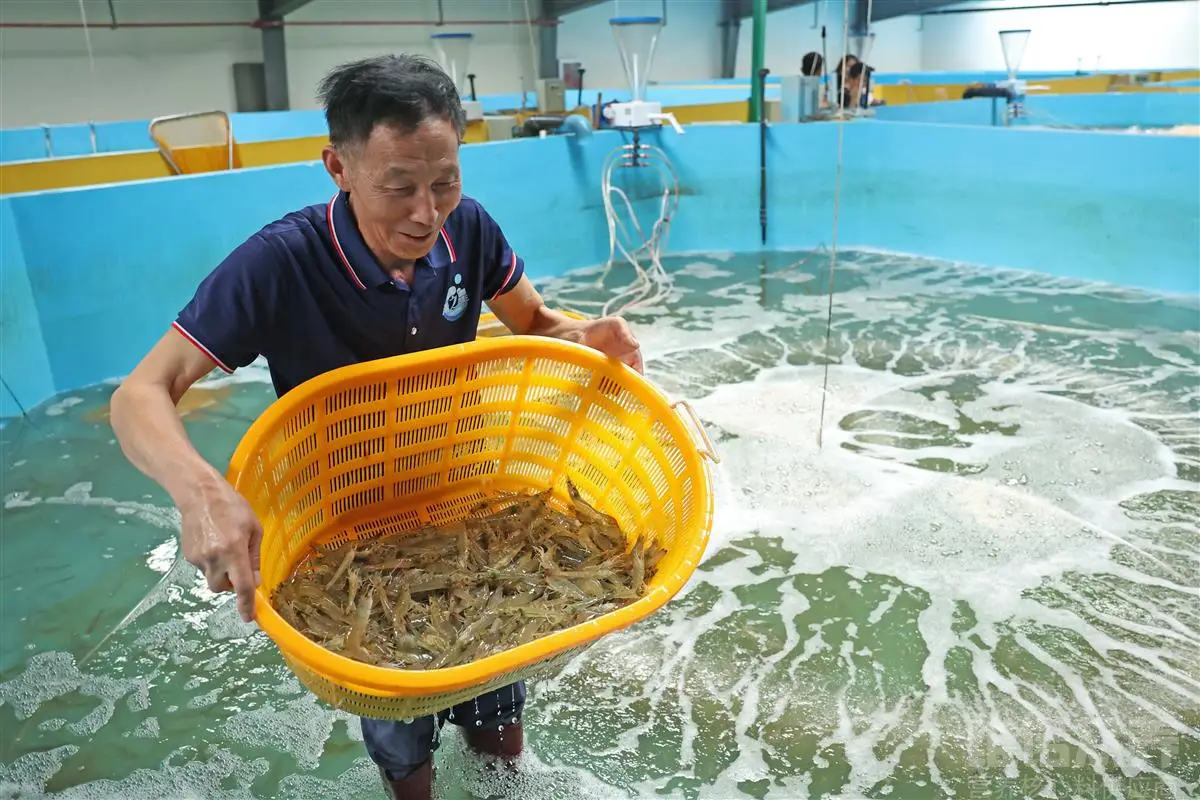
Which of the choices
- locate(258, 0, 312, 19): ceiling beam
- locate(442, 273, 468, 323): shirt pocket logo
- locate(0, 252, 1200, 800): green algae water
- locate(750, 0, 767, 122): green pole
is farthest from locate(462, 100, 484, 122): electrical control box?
locate(258, 0, 312, 19): ceiling beam

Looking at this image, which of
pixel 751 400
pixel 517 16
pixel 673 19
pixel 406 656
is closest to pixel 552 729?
pixel 406 656

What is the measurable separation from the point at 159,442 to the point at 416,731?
0.63 meters

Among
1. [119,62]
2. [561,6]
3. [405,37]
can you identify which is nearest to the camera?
[119,62]

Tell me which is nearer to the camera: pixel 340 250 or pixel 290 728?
pixel 340 250

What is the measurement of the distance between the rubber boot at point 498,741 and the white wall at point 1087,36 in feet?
50.2

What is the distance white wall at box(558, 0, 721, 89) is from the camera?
13203mm

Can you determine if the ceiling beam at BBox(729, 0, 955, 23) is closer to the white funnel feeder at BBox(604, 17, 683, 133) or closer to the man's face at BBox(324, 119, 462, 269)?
the white funnel feeder at BBox(604, 17, 683, 133)

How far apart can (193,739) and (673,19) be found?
1420cm

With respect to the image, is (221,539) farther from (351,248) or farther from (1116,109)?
(1116,109)

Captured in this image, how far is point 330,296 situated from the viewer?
4.65 ft

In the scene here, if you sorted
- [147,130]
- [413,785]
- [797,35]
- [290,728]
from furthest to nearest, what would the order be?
[797,35] → [147,130] → [290,728] → [413,785]

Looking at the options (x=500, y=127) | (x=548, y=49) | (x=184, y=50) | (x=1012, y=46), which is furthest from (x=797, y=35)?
(x=500, y=127)

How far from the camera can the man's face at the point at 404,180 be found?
126 cm

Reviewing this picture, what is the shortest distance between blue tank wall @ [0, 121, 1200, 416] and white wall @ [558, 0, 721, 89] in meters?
7.38
